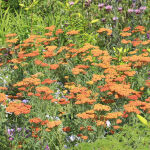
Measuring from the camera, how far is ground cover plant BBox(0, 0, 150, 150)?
3.72 metres

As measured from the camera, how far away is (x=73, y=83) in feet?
16.3

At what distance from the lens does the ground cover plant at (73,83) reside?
372 cm

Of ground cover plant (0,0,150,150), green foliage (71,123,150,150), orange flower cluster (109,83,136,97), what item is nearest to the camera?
green foliage (71,123,150,150)

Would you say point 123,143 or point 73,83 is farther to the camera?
point 73,83

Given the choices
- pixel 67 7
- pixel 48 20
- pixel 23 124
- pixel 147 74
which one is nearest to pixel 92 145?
pixel 23 124

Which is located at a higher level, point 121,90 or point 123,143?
point 121,90

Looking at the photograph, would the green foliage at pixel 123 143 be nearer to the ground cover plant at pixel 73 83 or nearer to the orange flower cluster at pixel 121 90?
the ground cover plant at pixel 73 83

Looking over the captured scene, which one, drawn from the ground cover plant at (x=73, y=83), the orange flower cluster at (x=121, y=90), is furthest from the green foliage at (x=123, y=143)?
the orange flower cluster at (x=121, y=90)

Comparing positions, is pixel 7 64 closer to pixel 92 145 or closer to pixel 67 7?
pixel 67 7

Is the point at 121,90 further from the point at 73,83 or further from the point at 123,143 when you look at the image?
the point at 73,83

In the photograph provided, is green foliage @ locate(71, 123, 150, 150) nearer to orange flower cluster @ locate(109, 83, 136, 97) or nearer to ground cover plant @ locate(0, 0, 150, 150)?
ground cover plant @ locate(0, 0, 150, 150)

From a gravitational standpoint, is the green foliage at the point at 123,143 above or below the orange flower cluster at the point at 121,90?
below

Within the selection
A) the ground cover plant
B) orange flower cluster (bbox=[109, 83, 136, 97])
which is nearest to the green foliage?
the ground cover plant

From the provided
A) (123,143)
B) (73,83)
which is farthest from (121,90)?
(73,83)
